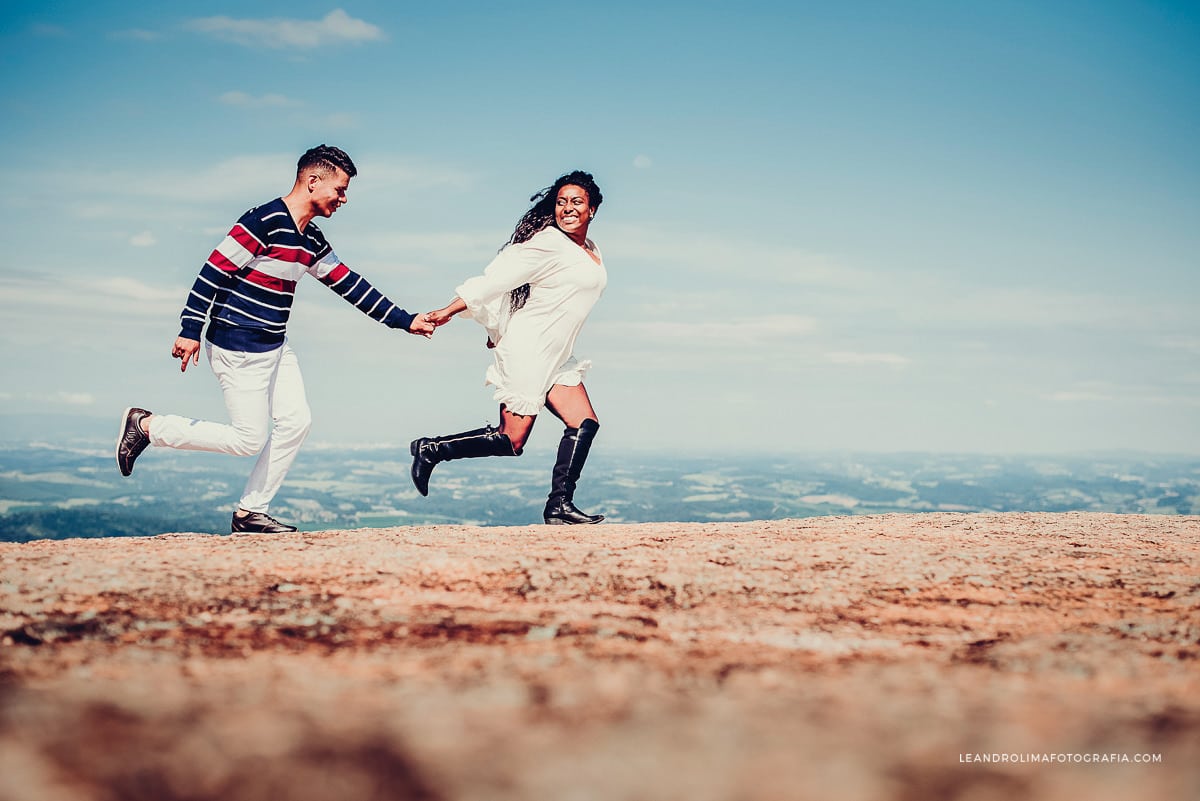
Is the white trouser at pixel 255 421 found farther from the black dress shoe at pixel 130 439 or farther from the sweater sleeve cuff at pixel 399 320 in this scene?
the sweater sleeve cuff at pixel 399 320

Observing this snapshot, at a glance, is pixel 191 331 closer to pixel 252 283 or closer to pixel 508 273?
pixel 252 283

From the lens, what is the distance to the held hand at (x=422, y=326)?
23.8ft

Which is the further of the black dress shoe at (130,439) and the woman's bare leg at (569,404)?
the woman's bare leg at (569,404)

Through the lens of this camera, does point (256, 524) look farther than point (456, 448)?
No

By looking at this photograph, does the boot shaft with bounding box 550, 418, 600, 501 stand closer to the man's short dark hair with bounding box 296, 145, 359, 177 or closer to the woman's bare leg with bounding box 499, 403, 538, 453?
the woman's bare leg with bounding box 499, 403, 538, 453

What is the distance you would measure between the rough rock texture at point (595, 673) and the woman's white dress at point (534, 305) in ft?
9.36

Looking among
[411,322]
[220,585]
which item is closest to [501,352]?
[411,322]

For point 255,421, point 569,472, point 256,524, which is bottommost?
point 256,524

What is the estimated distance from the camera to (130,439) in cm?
621

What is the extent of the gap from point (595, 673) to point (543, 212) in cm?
599

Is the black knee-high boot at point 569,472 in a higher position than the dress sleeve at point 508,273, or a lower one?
lower

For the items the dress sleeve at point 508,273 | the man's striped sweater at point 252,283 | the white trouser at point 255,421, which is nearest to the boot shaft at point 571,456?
the dress sleeve at point 508,273

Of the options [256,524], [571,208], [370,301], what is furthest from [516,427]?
[256,524]

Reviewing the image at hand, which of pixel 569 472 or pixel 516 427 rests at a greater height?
pixel 516 427
